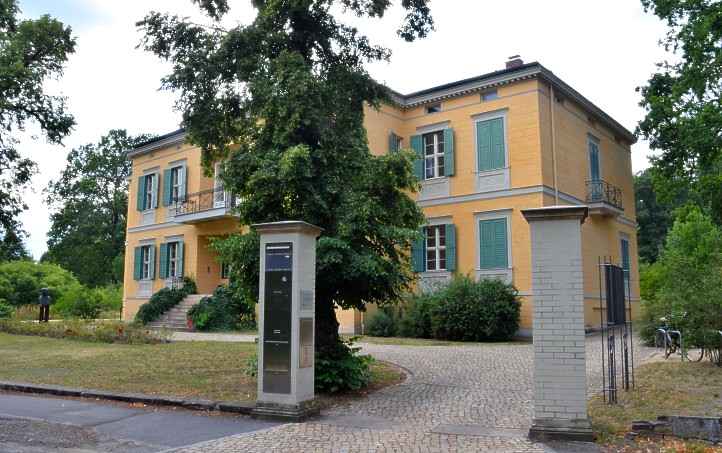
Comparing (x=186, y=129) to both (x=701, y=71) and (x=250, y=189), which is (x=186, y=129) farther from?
(x=701, y=71)

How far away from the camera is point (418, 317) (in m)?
20.2

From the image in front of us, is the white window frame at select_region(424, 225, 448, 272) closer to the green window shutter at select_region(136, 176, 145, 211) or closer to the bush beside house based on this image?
the bush beside house

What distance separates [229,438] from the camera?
7.12 m


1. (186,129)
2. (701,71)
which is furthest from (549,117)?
(186,129)

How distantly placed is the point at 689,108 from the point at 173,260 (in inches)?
875

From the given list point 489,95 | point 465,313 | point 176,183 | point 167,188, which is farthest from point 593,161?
point 167,188

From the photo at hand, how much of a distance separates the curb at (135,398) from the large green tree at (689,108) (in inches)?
708

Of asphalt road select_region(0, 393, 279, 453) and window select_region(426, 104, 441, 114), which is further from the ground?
window select_region(426, 104, 441, 114)

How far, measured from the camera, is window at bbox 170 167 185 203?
29.4 metres

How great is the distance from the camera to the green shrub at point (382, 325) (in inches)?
819

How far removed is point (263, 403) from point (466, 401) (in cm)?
296

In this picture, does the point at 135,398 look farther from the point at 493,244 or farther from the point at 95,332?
the point at 493,244

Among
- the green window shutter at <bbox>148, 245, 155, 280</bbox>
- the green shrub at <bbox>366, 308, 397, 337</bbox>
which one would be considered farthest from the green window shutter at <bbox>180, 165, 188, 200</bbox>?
the green shrub at <bbox>366, 308, 397, 337</bbox>

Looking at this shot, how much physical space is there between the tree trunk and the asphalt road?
2.15 meters
